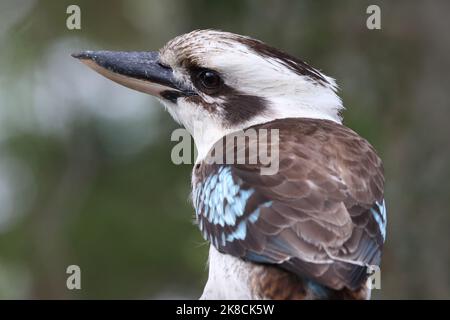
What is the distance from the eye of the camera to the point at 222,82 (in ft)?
16.9

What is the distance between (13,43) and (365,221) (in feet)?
18.7

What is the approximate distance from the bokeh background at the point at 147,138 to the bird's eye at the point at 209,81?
237 centimetres

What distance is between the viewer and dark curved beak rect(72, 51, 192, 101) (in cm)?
528

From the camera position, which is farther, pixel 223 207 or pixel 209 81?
pixel 209 81

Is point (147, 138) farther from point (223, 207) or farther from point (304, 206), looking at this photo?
point (304, 206)

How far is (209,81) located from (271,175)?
0.99 m

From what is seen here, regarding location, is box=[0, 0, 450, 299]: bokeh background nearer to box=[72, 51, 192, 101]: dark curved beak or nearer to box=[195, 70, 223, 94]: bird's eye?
box=[72, 51, 192, 101]: dark curved beak

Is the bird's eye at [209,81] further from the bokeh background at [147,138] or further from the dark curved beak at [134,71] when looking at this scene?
the bokeh background at [147,138]

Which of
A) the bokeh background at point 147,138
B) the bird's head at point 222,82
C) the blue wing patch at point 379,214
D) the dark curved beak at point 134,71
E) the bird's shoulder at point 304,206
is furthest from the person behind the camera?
the bokeh background at point 147,138

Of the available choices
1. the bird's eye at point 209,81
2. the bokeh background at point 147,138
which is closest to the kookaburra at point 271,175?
the bird's eye at point 209,81

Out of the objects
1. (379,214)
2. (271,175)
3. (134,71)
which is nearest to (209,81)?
(134,71)

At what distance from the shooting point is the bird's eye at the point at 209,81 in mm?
5148

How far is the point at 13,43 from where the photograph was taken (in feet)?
30.0

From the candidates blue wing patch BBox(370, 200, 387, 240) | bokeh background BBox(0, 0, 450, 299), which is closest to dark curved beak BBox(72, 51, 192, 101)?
blue wing patch BBox(370, 200, 387, 240)
